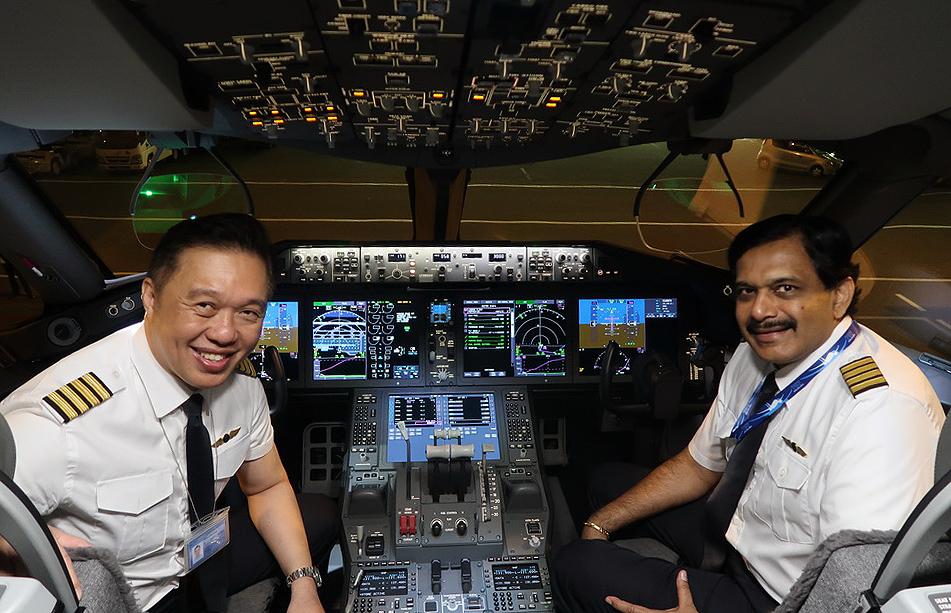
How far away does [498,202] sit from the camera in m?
9.77

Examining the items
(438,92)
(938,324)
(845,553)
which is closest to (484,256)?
(438,92)

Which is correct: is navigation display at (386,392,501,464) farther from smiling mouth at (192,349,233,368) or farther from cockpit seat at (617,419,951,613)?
cockpit seat at (617,419,951,613)

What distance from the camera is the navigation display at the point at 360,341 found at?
9.37ft

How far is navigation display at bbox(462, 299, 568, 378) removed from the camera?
9.50 ft

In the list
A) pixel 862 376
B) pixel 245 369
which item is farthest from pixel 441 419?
pixel 862 376

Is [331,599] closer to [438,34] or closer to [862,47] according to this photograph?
[438,34]

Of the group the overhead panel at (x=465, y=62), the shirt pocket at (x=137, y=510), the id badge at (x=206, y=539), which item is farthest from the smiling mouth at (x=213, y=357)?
the overhead panel at (x=465, y=62)

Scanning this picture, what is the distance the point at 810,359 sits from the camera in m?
1.67

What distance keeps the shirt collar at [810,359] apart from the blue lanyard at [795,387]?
10 millimetres

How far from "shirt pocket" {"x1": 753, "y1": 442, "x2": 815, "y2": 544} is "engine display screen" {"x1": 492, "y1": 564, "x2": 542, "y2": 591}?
803 millimetres

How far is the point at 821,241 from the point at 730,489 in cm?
65

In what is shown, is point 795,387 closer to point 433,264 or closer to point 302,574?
point 302,574

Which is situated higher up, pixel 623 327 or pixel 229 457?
pixel 623 327

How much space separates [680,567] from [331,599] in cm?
123
